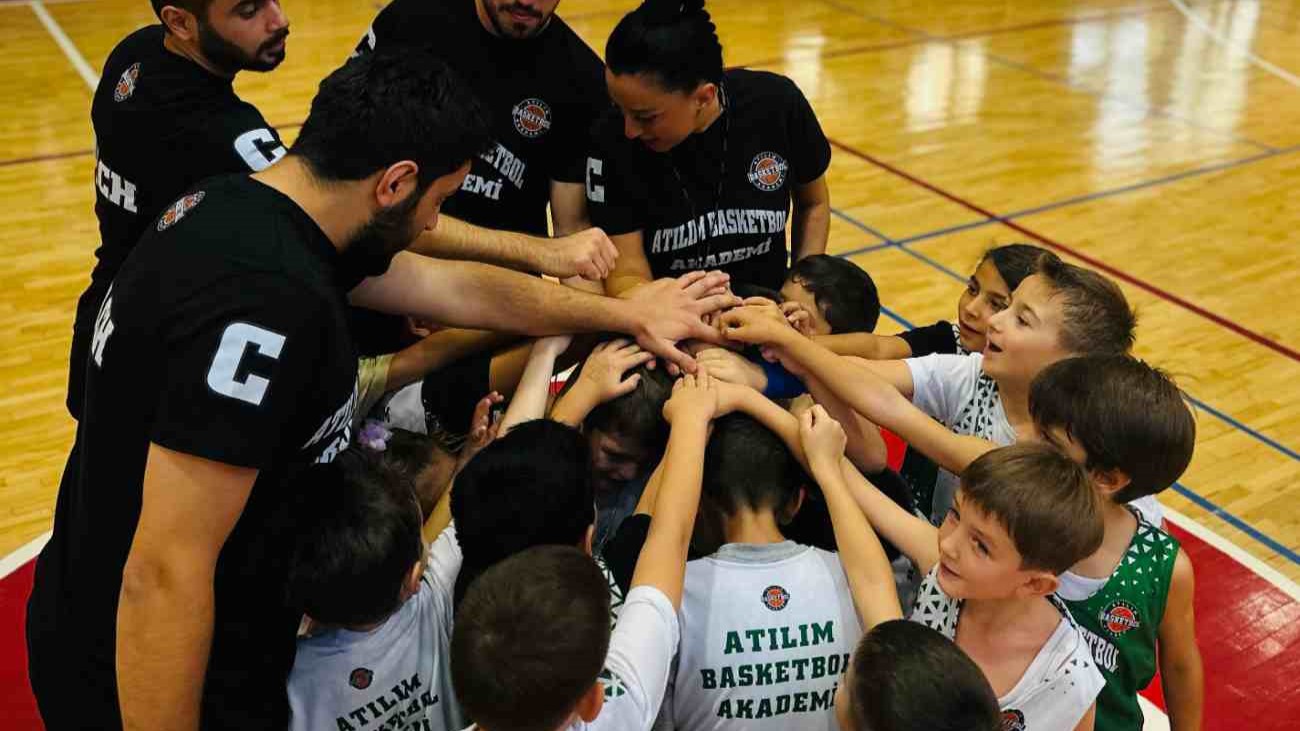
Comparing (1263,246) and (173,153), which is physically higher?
(173,153)

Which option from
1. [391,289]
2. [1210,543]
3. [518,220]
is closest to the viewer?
[391,289]

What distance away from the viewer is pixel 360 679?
2.31 meters

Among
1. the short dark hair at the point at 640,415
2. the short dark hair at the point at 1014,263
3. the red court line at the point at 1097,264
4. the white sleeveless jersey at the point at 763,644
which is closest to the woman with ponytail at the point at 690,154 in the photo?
the short dark hair at the point at 640,415

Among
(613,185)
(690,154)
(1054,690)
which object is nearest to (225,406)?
(1054,690)

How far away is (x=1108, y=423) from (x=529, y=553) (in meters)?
1.33

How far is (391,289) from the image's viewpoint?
2820 millimetres

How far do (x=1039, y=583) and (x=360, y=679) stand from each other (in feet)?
4.50

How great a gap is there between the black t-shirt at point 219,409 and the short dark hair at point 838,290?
160 cm

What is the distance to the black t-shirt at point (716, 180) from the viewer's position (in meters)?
3.50

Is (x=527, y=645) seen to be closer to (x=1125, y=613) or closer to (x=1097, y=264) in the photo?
(x=1125, y=613)

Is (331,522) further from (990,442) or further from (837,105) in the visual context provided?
(837,105)

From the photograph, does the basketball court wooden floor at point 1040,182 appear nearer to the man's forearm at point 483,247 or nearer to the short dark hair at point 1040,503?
the short dark hair at point 1040,503

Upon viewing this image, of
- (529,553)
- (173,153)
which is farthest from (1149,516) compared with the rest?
(173,153)

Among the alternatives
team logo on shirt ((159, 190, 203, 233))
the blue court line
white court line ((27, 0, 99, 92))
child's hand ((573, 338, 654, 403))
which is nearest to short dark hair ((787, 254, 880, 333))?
child's hand ((573, 338, 654, 403))
